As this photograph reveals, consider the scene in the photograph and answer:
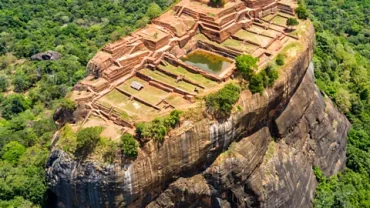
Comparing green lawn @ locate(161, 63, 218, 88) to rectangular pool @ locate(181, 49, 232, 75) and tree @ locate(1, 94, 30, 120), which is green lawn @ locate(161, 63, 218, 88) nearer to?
rectangular pool @ locate(181, 49, 232, 75)

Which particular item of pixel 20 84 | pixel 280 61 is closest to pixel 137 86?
pixel 280 61

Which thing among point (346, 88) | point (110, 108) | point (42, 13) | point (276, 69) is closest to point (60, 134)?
point (110, 108)

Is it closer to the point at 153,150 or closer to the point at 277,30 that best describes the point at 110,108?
the point at 153,150

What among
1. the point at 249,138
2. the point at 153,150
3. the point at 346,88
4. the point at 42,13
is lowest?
the point at 42,13

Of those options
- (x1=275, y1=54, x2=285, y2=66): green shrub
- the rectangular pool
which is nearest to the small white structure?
the rectangular pool

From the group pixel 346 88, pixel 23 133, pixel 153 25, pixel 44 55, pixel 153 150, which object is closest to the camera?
pixel 153 150

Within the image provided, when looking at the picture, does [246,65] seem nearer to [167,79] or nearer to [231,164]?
[167,79]
